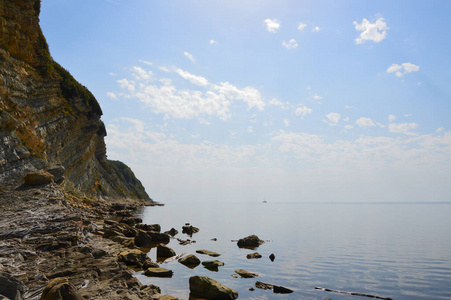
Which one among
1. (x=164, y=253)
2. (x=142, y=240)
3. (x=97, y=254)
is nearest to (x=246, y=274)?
(x=164, y=253)

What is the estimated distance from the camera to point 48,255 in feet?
48.9

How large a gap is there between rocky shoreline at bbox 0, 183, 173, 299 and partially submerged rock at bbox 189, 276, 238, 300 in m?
2.21

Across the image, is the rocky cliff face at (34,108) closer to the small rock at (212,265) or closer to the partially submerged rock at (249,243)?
the small rock at (212,265)

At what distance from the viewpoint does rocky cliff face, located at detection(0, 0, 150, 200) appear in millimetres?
26531

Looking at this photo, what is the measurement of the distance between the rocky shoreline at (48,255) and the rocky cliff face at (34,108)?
18.0 feet

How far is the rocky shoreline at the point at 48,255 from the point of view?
36.5ft

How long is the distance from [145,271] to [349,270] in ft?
50.9

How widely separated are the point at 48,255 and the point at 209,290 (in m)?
8.85

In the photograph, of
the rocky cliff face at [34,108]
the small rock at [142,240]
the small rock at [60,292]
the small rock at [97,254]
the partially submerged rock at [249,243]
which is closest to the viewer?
the small rock at [60,292]

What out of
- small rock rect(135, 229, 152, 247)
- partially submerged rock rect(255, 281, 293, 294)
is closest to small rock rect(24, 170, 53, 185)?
small rock rect(135, 229, 152, 247)

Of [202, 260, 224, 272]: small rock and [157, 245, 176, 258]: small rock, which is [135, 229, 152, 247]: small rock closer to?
[157, 245, 176, 258]: small rock

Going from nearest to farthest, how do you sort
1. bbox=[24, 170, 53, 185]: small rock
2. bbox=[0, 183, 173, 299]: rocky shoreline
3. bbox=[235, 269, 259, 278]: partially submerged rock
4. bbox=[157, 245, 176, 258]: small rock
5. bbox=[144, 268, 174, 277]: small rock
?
bbox=[0, 183, 173, 299]: rocky shoreline
bbox=[144, 268, 174, 277]: small rock
bbox=[235, 269, 259, 278]: partially submerged rock
bbox=[24, 170, 53, 185]: small rock
bbox=[157, 245, 176, 258]: small rock

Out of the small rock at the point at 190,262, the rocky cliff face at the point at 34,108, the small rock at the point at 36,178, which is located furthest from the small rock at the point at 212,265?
the rocky cliff face at the point at 34,108

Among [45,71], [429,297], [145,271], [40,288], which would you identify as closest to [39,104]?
[45,71]
